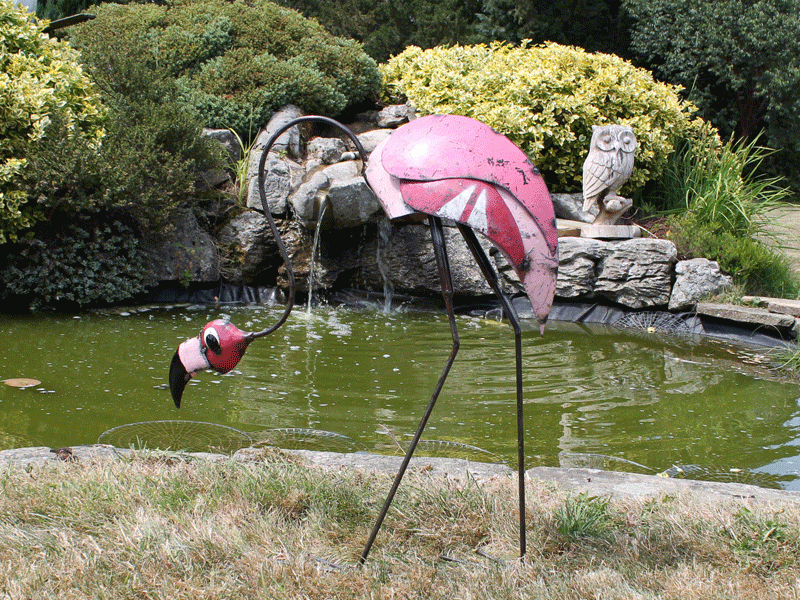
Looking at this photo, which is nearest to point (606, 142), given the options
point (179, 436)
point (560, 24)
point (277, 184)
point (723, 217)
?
point (723, 217)

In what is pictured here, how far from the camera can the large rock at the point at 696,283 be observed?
7.10 meters

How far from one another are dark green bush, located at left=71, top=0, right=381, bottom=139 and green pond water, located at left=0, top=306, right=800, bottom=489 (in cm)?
336

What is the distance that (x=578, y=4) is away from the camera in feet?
50.2

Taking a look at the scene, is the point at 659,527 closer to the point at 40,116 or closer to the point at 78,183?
the point at 78,183

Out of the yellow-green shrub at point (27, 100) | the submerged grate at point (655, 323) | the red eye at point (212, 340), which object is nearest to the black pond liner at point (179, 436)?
the red eye at point (212, 340)

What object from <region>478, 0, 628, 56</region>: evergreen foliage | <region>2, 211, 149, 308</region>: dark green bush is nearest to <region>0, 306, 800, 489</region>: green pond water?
<region>2, 211, 149, 308</region>: dark green bush

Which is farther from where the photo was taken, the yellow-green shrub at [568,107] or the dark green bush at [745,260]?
the yellow-green shrub at [568,107]

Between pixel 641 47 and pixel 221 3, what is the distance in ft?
25.7

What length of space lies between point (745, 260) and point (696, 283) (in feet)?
1.99

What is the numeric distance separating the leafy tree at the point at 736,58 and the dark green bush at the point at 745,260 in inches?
215

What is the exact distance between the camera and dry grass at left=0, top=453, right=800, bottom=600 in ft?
6.77

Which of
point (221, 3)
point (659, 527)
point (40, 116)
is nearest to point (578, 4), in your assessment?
point (221, 3)

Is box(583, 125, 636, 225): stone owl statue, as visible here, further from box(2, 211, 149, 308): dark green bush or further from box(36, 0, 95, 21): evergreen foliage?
box(36, 0, 95, 21): evergreen foliage

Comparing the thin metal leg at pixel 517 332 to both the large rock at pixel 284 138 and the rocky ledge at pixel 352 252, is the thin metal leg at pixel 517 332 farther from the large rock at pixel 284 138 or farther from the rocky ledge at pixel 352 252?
the large rock at pixel 284 138
